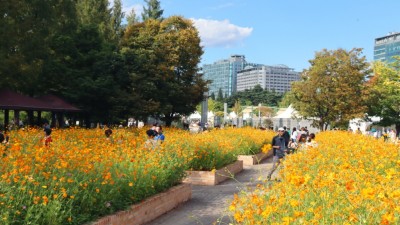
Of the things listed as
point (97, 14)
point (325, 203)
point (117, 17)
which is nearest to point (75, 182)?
point (325, 203)

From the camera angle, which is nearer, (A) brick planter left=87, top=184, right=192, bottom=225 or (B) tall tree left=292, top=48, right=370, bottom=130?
(A) brick planter left=87, top=184, right=192, bottom=225

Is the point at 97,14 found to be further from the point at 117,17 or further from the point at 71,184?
the point at 71,184

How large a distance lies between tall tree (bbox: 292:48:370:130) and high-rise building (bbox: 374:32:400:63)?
501 feet

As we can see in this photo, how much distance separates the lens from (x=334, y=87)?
31625mm

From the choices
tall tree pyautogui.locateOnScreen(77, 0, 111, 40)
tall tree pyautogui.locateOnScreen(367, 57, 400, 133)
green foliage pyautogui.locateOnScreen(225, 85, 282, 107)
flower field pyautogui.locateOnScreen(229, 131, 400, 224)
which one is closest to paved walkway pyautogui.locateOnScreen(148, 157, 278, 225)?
flower field pyautogui.locateOnScreen(229, 131, 400, 224)

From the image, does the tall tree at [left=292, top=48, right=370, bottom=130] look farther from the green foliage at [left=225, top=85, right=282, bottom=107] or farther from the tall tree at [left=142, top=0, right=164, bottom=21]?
the green foliage at [left=225, top=85, right=282, bottom=107]

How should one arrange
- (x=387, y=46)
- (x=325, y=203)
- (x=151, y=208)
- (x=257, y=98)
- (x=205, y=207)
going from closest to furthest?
(x=325, y=203) → (x=151, y=208) → (x=205, y=207) → (x=257, y=98) → (x=387, y=46)

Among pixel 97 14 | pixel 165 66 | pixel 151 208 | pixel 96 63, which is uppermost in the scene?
pixel 97 14

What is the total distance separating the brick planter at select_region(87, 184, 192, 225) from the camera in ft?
20.8

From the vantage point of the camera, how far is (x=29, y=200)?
17.0ft

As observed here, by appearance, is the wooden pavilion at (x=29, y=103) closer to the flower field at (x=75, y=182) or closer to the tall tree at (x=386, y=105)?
the flower field at (x=75, y=182)

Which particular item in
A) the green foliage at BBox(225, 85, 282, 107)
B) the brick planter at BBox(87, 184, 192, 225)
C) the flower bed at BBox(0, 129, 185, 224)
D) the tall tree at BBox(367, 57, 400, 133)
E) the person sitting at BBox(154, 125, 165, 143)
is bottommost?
the brick planter at BBox(87, 184, 192, 225)

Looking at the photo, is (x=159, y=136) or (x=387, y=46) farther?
(x=387, y=46)

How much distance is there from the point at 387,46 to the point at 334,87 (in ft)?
548
